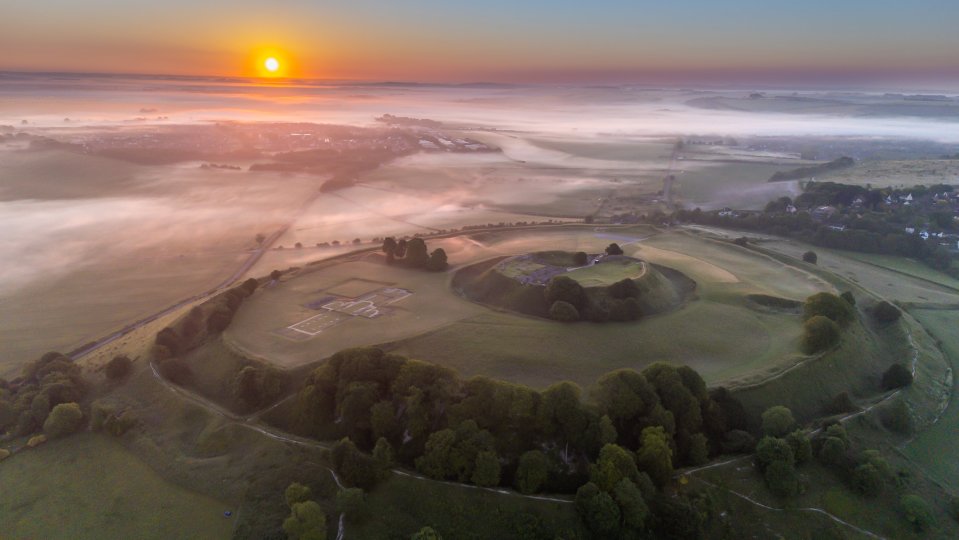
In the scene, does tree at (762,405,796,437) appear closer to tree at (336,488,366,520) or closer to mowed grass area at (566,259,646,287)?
mowed grass area at (566,259,646,287)

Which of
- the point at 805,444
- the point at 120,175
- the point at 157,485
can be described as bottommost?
the point at 157,485

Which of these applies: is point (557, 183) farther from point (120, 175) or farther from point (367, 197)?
point (120, 175)

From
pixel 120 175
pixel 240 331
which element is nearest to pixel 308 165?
pixel 120 175

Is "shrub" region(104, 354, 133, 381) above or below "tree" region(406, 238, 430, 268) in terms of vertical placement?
below

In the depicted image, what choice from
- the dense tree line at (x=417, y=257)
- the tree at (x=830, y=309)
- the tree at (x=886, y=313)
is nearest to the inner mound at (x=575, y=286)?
the dense tree line at (x=417, y=257)

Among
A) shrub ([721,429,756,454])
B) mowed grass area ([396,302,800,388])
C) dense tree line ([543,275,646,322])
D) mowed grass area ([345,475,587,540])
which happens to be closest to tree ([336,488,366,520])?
mowed grass area ([345,475,587,540])

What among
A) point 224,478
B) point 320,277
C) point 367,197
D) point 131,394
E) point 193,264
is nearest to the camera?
point 224,478
